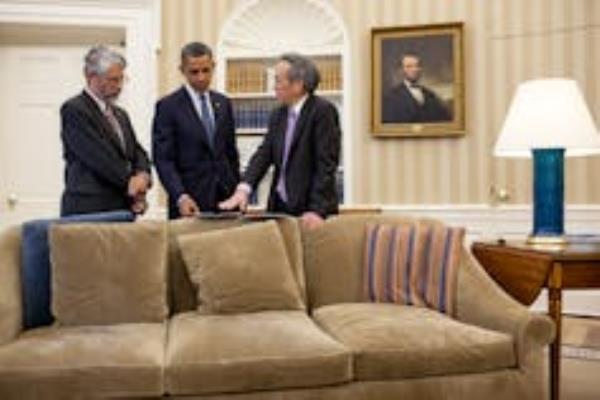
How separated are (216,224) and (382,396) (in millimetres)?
1037

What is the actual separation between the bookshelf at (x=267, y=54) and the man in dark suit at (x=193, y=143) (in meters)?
1.88

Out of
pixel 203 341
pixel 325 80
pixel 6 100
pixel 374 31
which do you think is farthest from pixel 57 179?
pixel 203 341

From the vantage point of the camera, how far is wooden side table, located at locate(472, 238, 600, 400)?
2.71m

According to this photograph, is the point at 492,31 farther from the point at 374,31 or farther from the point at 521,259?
the point at 521,259

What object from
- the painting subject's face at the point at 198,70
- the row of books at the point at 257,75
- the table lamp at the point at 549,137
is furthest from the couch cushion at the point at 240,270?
the row of books at the point at 257,75

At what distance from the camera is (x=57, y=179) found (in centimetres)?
509

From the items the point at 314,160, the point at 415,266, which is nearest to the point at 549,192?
the point at 415,266

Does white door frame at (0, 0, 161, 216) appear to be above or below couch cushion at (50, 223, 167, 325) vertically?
above

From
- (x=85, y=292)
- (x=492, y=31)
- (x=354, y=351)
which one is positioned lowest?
(x=354, y=351)

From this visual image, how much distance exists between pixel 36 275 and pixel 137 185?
654 millimetres

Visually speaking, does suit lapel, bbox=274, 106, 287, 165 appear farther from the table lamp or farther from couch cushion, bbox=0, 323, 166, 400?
couch cushion, bbox=0, 323, 166, 400

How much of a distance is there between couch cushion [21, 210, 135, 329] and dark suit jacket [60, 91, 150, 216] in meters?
0.38

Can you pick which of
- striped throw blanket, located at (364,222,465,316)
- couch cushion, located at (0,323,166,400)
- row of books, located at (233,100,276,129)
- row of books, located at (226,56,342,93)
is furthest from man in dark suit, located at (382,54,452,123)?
couch cushion, located at (0,323,166,400)

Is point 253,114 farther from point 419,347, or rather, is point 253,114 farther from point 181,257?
point 419,347
